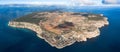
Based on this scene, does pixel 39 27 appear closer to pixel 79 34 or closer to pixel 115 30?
pixel 79 34

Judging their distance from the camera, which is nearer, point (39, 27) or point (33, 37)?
point (33, 37)

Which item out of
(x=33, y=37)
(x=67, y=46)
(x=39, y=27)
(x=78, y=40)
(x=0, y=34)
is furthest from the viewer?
(x=39, y=27)

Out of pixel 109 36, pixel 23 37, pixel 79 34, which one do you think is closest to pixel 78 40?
pixel 79 34

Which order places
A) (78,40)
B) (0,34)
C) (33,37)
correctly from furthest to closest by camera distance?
(0,34) → (33,37) → (78,40)

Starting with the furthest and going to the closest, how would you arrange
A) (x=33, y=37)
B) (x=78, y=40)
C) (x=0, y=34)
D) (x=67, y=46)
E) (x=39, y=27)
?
(x=39, y=27) → (x=0, y=34) → (x=33, y=37) → (x=78, y=40) → (x=67, y=46)

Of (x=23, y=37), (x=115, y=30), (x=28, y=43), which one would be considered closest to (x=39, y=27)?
(x=23, y=37)

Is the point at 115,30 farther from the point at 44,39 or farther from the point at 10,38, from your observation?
the point at 10,38

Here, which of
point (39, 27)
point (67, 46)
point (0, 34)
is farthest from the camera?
point (39, 27)

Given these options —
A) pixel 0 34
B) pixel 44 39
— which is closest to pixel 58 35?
pixel 44 39

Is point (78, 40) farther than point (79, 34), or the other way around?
point (79, 34)
